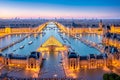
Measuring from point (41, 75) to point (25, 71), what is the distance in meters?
1.20

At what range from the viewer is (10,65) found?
53.8 feet

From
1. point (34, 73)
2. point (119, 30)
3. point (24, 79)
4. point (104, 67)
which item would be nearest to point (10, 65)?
point (34, 73)

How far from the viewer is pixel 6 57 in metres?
16.8

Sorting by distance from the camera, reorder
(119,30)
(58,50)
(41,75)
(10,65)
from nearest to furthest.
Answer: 1. (41,75)
2. (10,65)
3. (58,50)
4. (119,30)

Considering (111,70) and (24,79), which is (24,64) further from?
(111,70)

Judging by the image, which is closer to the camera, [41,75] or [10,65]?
[41,75]

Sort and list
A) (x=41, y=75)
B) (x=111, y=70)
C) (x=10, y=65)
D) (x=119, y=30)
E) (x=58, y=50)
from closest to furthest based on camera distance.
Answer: (x=41, y=75), (x=111, y=70), (x=10, y=65), (x=58, y=50), (x=119, y=30)

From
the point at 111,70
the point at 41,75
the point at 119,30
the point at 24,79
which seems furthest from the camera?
the point at 119,30

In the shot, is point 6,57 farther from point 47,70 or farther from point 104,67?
point 104,67

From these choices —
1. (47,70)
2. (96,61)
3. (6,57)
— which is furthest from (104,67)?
(6,57)

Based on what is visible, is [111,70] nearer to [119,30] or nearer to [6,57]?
[6,57]

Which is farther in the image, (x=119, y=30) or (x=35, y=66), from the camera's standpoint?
(x=119, y=30)

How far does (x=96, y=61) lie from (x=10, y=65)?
4629 millimetres

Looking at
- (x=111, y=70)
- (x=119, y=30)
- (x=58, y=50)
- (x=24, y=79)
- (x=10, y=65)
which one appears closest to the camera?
(x=24, y=79)
